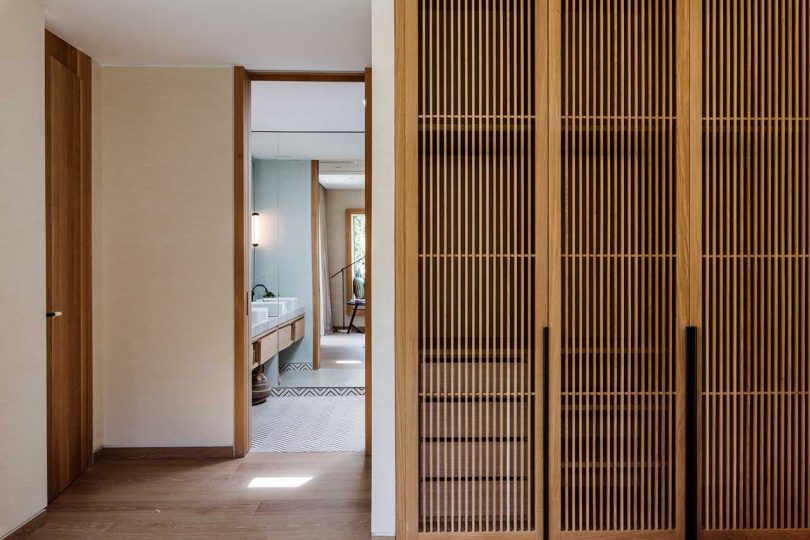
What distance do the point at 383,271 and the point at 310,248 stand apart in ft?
8.23

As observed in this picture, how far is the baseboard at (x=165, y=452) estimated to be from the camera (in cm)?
315

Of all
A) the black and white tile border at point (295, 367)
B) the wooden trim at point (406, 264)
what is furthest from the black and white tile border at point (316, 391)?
the wooden trim at point (406, 264)

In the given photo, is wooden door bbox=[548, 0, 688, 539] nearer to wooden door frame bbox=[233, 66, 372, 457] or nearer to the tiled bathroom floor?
wooden door frame bbox=[233, 66, 372, 457]

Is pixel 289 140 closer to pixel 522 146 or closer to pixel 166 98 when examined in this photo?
pixel 166 98


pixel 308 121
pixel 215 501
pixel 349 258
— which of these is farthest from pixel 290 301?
pixel 215 501

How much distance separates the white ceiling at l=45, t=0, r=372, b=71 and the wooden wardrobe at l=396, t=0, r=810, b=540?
0.86 meters

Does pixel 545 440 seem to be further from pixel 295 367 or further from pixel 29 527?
pixel 295 367

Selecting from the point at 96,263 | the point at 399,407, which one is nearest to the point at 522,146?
the point at 399,407

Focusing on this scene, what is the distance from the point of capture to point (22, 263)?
2273mm

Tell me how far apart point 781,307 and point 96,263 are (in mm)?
3543

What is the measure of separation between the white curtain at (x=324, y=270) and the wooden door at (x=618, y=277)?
294 cm

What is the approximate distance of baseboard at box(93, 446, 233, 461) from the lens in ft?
10.3

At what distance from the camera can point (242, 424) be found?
316 centimetres

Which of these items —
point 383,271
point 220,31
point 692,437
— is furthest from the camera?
point 220,31
